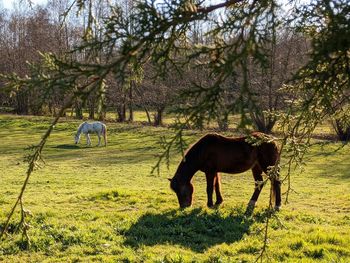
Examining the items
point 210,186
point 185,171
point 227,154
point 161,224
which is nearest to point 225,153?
point 227,154

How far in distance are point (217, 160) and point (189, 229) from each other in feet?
7.76

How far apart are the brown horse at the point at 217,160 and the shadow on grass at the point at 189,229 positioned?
1.01m

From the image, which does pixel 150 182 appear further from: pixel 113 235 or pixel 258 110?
pixel 258 110

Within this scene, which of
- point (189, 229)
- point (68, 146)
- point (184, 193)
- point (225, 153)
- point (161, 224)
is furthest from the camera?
point (68, 146)

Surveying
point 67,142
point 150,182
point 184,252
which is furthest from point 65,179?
point 67,142

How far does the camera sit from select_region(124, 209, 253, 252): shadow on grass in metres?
6.49

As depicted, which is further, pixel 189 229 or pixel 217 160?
pixel 217 160

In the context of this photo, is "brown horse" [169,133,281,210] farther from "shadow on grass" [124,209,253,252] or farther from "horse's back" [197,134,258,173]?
"shadow on grass" [124,209,253,252]

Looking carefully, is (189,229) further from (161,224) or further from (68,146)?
(68,146)

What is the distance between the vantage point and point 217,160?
9062 millimetres

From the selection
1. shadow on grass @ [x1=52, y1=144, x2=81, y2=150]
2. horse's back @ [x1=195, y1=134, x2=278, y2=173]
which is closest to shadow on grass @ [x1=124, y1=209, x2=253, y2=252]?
horse's back @ [x1=195, y1=134, x2=278, y2=173]

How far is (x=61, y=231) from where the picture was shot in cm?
654

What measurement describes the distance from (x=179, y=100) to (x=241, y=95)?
66cm

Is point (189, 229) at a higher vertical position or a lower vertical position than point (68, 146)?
higher
